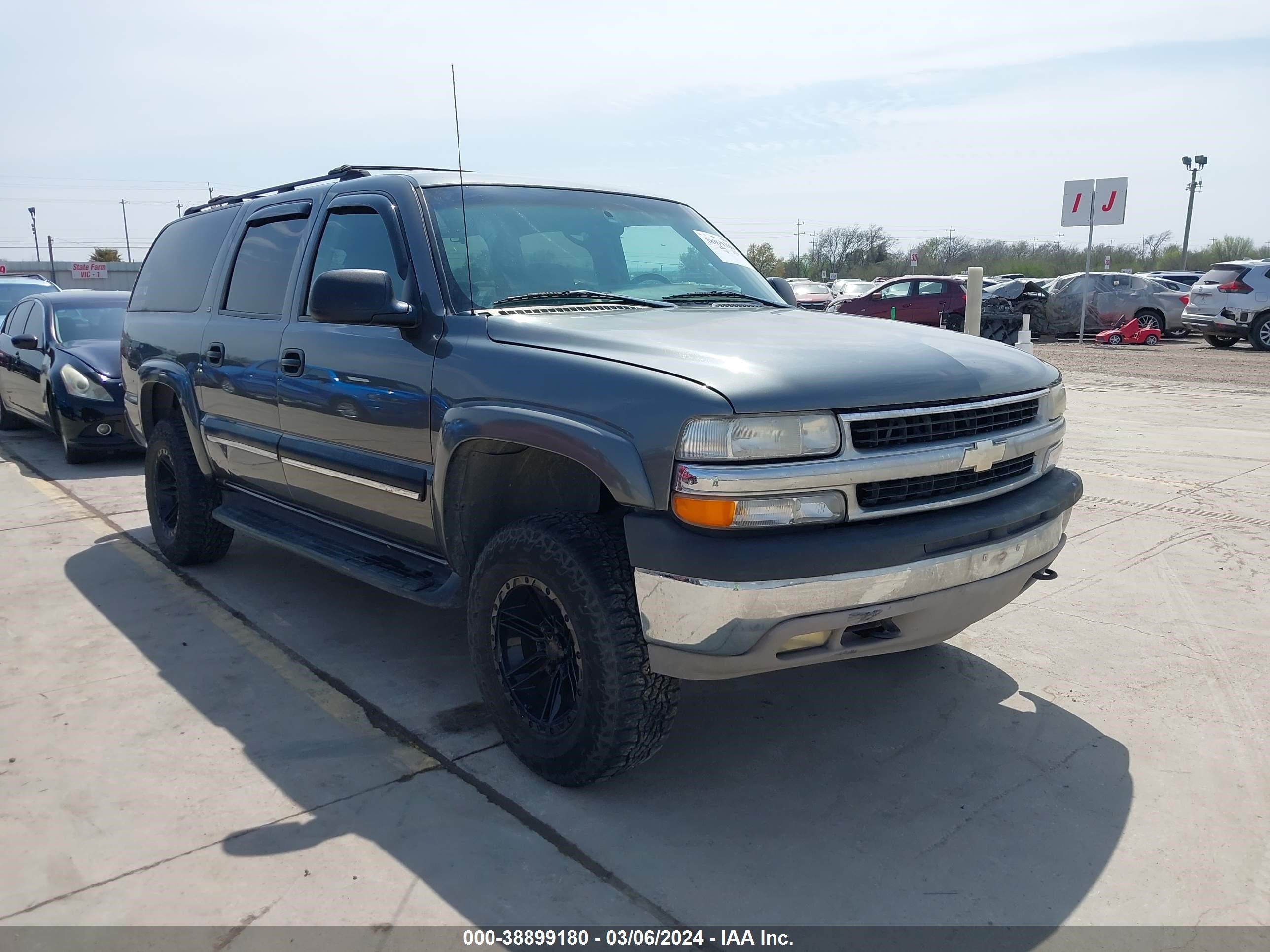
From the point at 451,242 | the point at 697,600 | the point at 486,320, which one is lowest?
the point at 697,600

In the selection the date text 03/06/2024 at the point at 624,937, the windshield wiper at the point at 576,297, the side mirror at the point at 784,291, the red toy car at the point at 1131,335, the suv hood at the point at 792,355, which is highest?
the windshield wiper at the point at 576,297

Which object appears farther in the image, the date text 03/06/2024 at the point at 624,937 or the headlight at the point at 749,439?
the headlight at the point at 749,439

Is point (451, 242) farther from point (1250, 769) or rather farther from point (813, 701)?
point (1250, 769)

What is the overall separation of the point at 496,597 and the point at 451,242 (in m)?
1.35

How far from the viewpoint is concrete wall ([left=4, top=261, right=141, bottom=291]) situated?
54156 millimetres

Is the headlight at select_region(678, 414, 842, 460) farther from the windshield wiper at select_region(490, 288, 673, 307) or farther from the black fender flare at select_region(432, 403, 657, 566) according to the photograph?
the windshield wiper at select_region(490, 288, 673, 307)

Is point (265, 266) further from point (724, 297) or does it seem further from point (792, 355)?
point (792, 355)

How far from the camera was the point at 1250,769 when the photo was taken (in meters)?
3.12

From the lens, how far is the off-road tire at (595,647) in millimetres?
2725

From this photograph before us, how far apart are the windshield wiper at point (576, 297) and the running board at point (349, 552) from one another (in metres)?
0.99

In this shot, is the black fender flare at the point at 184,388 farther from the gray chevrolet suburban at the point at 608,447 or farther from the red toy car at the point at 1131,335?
the red toy car at the point at 1131,335

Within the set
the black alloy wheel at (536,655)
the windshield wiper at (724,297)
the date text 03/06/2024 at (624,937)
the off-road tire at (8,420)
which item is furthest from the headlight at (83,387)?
the date text 03/06/2024 at (624,937)

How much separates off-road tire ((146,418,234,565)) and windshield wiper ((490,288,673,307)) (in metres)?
2.43

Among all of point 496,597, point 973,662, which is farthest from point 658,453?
point 973,662
